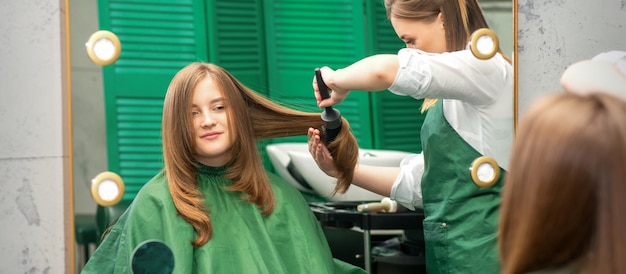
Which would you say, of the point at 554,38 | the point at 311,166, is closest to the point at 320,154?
the point at 311,166

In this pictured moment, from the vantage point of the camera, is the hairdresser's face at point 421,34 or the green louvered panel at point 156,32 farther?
the hairdresser's face at point 421,34

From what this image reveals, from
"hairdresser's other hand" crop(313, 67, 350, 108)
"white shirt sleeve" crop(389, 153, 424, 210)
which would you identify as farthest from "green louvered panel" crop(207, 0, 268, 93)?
"white shirt sleeve" crop(389, 153, 424, 210)

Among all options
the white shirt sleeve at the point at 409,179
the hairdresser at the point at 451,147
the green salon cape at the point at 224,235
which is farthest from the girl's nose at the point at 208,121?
the white shirt sleeve at the point at 409,179

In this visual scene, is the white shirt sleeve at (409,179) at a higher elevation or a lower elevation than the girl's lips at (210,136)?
lower

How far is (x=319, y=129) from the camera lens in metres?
2.55

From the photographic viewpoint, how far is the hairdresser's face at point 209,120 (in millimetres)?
2363

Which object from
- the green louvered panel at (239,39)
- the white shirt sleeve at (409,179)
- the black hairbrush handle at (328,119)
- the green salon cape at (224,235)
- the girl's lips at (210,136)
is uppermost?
the green louvered panel at (239,39)

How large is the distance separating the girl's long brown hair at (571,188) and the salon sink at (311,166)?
1.09m

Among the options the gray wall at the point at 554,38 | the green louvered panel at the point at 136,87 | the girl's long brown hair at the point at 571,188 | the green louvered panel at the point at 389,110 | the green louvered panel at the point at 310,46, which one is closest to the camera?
the girl's long brown hair at the point at 571,188

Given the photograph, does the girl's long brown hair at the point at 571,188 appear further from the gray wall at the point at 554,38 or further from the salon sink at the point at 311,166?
the gray wall at the point at 554,38

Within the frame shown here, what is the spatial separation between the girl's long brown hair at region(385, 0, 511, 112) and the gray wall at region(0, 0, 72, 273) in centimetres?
108

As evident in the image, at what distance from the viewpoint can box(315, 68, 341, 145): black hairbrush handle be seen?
8.33 ft

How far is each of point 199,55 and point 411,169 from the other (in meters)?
0.77

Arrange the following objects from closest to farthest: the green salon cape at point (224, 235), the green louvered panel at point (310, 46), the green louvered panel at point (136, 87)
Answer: the green salon cape at point (224, 235), the green louvered panel at point (136, 87), the green louvered panel at point (310, 46)
